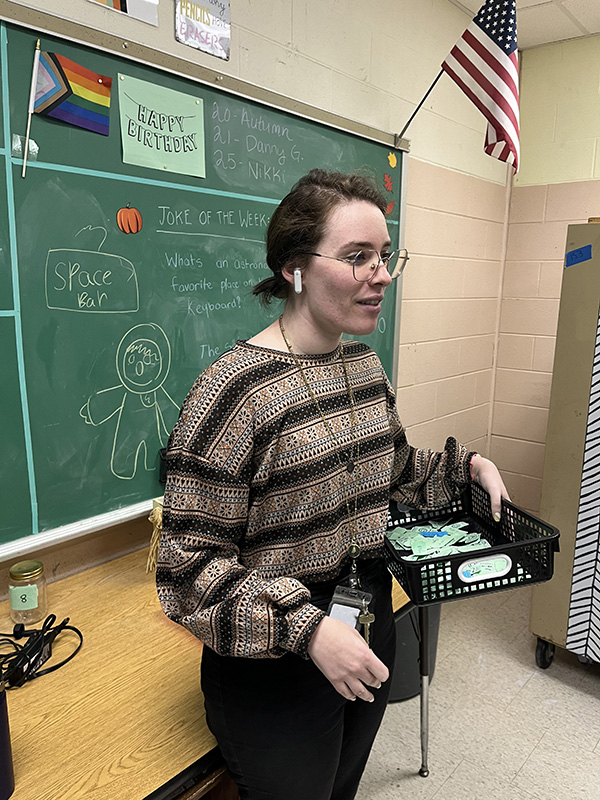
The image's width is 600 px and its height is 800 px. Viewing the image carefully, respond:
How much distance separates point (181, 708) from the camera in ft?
4.01

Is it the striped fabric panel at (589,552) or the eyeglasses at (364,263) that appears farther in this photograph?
the striped fabric panel at (589,552)

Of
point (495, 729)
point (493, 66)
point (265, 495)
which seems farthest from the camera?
point (493, 66)

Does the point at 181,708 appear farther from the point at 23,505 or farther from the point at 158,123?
the point at 158,123

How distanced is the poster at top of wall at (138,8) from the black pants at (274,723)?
→ 61.9 inches

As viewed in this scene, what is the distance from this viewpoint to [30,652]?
1.28 metres

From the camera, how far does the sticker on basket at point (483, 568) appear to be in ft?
4.01

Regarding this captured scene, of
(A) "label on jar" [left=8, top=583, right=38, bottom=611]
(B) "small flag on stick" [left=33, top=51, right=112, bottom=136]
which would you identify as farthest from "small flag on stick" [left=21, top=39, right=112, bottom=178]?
(A) "label on jar" [left=8, top=583, right=38, bottom=611]

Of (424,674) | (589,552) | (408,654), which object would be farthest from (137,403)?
(589,552)

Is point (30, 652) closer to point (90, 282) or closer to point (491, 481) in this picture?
point (90, 282)

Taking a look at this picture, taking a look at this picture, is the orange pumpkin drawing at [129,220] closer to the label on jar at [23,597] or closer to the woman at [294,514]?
the woman at [294,514]

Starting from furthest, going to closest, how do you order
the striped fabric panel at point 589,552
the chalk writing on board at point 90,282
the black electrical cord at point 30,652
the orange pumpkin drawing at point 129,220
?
the striped fabric panel at point 589,552 < the orange pumpkin drawing at point 129,220 < the chalk writing on board at point 90,282 < the black electrical cord at point 30,652

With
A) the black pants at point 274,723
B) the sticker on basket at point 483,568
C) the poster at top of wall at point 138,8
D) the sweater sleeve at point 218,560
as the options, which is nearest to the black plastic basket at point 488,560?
the sticker on basket at point 483,568

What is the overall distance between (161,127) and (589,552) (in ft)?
6.80

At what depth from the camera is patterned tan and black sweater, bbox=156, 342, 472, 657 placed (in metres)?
0.94
